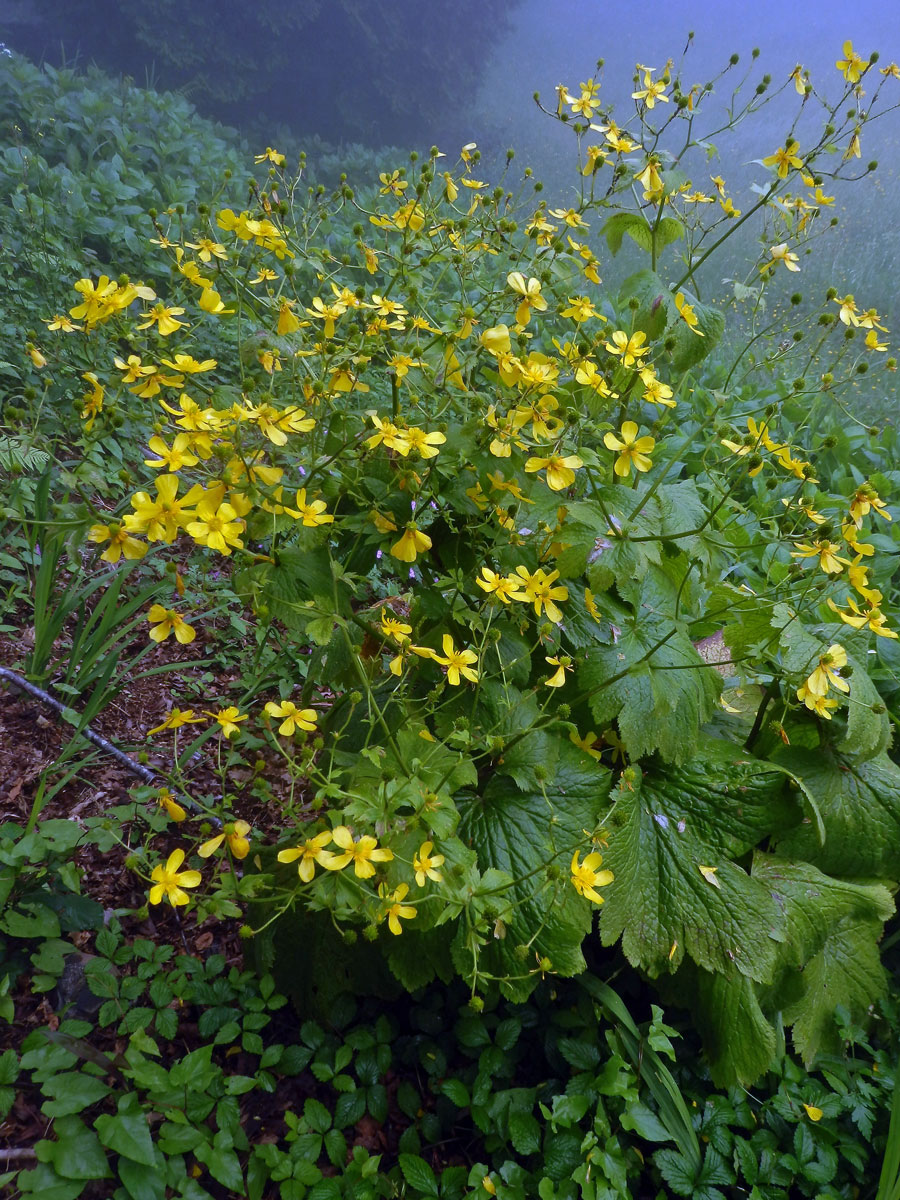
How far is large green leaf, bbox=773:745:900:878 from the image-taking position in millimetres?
1316

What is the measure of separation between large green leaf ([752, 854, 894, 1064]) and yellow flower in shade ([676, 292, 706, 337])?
2.87 ft

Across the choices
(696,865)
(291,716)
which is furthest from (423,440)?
(696,865)

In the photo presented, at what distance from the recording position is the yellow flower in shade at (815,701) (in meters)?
1.02

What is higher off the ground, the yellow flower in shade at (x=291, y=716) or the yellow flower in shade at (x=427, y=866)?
the yellow flower in shade at (x=291, y=716)

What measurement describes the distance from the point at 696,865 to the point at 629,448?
0.64 meters

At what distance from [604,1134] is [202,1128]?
56 centimetres

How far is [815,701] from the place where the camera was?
1.06 metres

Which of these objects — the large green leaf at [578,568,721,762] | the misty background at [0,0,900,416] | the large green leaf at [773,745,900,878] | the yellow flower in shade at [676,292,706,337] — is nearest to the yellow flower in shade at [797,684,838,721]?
the large green leaf at [578,568,721,762]

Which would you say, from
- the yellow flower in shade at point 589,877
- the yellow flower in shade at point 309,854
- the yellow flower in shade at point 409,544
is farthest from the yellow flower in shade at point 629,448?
the yellow flower in shade at point 309,854

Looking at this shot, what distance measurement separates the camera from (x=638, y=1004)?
140cm

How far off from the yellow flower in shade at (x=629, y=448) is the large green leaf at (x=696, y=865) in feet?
1.40

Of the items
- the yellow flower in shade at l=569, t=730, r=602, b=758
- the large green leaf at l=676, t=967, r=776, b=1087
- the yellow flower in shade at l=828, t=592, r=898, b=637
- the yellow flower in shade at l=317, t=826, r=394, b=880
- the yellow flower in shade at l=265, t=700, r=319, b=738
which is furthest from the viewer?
the yellow flower in shade at l=569, t=730, r=602, b=758

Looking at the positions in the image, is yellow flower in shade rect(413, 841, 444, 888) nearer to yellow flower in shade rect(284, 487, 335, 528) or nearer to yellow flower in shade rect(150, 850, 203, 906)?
yellow flower in shade rect(150, 850, 203, 906)

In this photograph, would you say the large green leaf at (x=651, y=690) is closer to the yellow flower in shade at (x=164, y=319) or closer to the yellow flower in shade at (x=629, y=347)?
the yellow flower in shade at (x=629, y=347)
